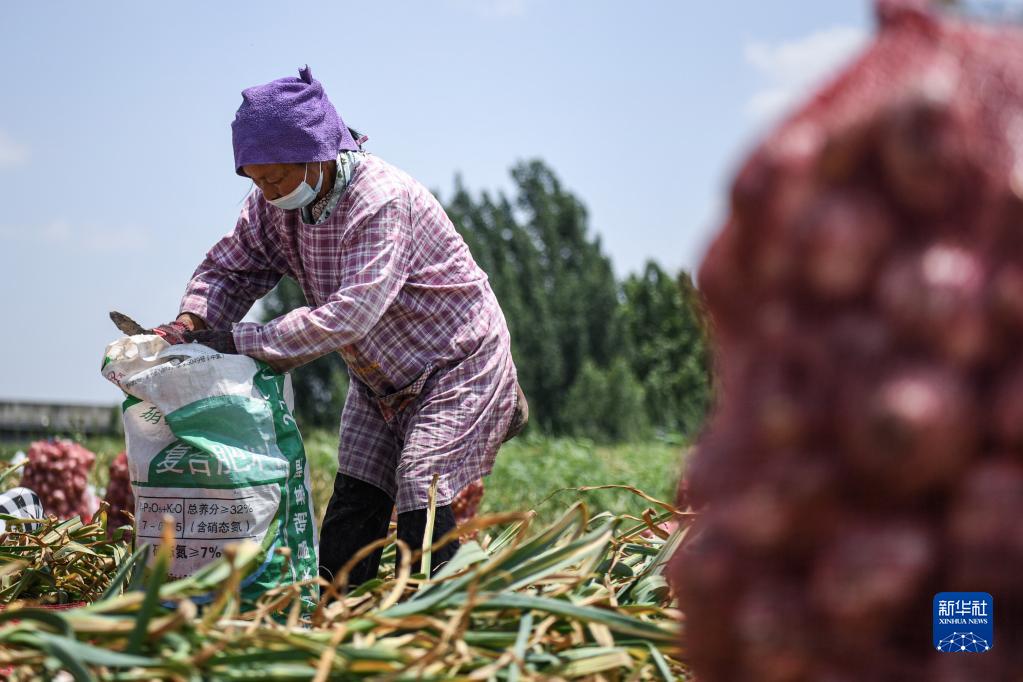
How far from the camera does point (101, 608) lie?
1.17 metres

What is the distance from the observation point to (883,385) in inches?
27.6

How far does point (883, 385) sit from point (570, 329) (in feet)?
55.5

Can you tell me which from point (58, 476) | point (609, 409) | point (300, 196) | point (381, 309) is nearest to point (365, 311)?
point (381, 309)

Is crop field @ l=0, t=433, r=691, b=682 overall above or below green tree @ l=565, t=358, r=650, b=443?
above

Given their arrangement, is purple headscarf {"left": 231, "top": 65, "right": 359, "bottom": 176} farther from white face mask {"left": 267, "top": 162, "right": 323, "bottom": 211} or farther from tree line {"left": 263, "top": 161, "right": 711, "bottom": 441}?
tree line {"left": 263, "top": 161, "right": 711, "bottom": 441}

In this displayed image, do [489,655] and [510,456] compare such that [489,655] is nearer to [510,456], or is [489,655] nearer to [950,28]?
[950,28]

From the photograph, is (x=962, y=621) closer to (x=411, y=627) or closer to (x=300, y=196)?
(x=411, y=627)

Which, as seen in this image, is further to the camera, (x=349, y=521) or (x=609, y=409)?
(x=609, y=409)

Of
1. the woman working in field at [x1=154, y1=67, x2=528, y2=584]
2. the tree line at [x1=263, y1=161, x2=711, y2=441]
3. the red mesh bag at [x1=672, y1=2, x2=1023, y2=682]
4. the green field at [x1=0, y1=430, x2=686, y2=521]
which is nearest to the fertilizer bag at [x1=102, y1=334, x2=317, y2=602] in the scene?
the woman working in field at [x1=154, y1=67, x2=528, y2=584]

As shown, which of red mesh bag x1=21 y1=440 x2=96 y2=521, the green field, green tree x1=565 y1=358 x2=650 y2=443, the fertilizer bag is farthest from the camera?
green tree x1=565 y1=358 x2=650 y2=443

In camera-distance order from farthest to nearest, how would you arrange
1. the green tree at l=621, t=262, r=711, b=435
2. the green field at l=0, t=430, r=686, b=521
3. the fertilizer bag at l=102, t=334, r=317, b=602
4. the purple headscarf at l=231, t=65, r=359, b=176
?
the green tree at l=621, t=262, r=711, b=435 < the green field at l=0, t=430, r=686, b=521 < the purple headscarf at l=231, t=65, r=359, b=176 < the fertilizer bag at l=102, t=334, r=317, b=602

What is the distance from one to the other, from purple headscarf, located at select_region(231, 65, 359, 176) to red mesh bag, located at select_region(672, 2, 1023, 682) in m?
1.99

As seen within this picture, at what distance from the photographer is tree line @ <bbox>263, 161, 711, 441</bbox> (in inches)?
609

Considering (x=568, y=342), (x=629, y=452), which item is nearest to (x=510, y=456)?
(x=629, y=452)
